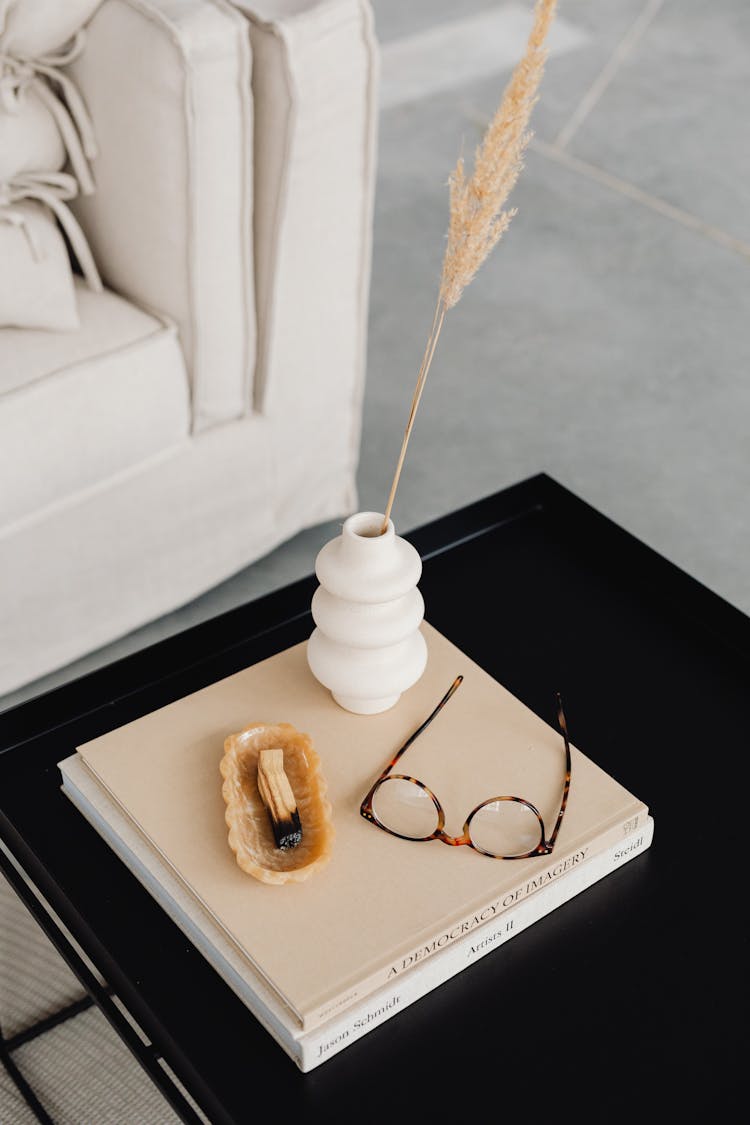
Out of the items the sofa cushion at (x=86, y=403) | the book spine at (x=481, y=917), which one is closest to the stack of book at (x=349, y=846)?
the book spine at (x=481, y=917)

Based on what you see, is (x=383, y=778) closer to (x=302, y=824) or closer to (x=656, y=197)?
(x=302, y=824)

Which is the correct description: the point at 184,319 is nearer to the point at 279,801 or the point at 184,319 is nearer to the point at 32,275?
the point at 32,275

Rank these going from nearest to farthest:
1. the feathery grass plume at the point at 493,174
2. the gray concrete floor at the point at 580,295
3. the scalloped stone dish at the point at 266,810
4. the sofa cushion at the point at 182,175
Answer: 1. the feathery grass plume at the point at 493,174
2. the scalloped stone dish at the point at 266,810
3. the sofa cushion at the point at 182,175
4. the gray concrete floor at the point at 580,295

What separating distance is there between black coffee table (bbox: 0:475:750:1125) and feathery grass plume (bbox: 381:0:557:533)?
44 cm

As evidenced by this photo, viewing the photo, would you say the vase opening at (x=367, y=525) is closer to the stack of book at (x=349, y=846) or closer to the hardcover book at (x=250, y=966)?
the stack of book at (x=349, y=846)

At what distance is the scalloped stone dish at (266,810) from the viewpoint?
0.98 m

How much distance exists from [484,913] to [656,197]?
2.30 m

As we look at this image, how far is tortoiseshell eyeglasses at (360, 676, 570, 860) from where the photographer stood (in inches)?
39.9

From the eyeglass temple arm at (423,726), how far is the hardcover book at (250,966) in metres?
0.16

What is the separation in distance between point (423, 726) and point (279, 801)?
16 cm

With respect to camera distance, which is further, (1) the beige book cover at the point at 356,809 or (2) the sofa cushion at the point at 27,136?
(2) the sofa cushion at the point at 27,136

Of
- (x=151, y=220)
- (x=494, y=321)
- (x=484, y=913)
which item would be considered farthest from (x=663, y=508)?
(x=484, y=913)

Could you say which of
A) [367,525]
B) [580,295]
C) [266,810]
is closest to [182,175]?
[367,525]

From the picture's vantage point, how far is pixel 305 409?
1828 millimetres
